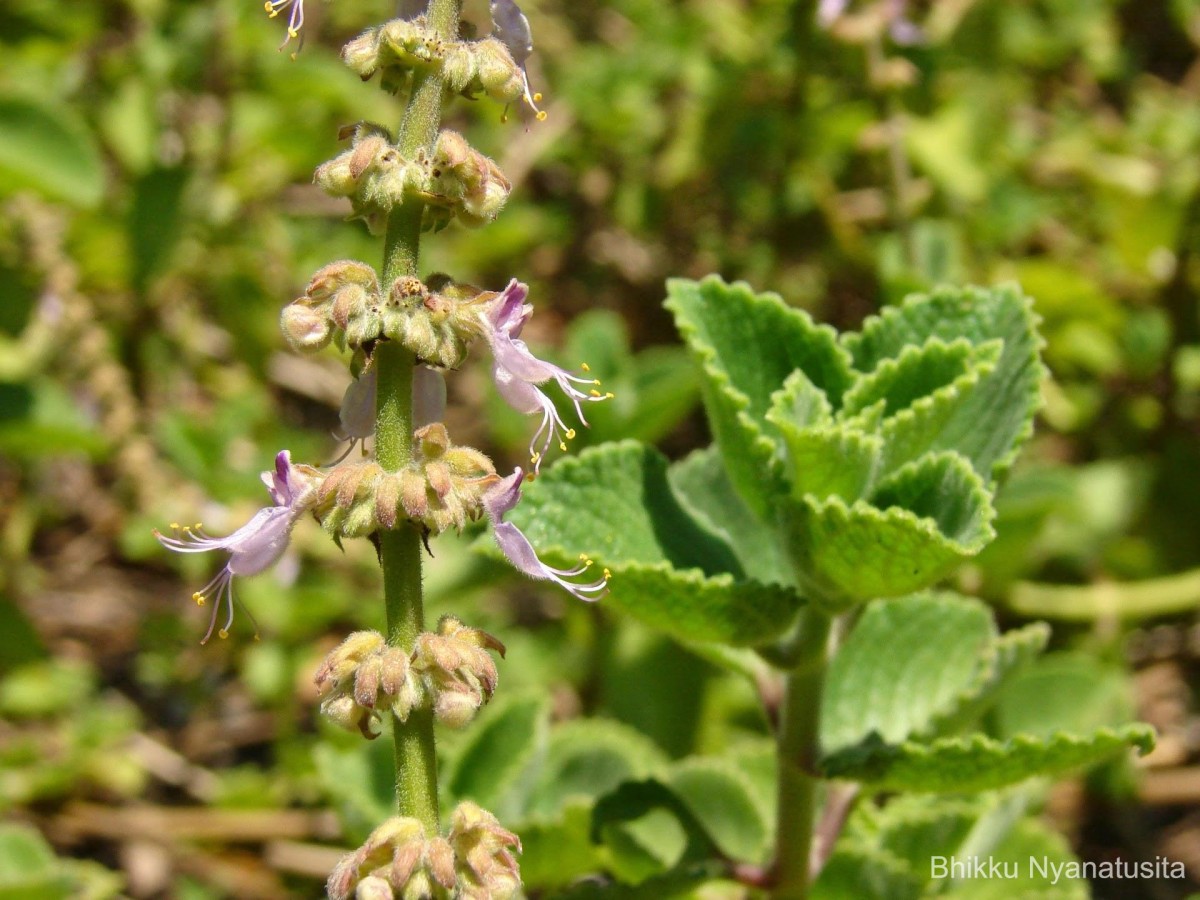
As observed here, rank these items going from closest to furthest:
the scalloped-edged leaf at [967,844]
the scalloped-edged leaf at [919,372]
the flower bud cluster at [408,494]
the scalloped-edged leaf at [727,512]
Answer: the flower bud cluster at [408,494], the scalloped-edged leaf at [919,372], the scalloped-edged leaf at [727,512], the scalloped-edged leaf at [967,844]

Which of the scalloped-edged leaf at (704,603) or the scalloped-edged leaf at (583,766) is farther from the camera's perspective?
the scalloped-edged leaf at (583,766)

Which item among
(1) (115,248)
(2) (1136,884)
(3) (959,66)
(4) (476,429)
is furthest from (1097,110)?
(1) (115,248)

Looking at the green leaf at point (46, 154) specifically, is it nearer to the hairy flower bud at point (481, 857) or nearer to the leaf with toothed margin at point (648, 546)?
the leaf with toothed margin at point (648, 546)

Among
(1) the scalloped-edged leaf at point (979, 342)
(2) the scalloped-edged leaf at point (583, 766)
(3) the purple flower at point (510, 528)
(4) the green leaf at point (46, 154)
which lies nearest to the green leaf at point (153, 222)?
(4) the green leaf at point (46, 154)

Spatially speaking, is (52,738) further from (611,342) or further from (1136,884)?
(1136,884)

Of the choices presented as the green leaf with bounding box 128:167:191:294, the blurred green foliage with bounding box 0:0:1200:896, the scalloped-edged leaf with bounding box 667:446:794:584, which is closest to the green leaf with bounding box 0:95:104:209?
the blurred green foliage with bounding box 0:0:1200:896

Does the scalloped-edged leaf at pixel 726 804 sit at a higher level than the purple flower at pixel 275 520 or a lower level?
lower

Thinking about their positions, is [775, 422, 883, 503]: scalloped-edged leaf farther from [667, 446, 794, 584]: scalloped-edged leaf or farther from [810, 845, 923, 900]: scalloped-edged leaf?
[810, 845, 923, 900]: scalloped-edged leaf
